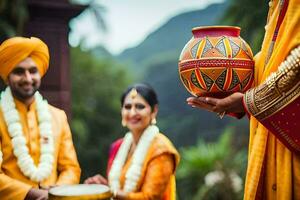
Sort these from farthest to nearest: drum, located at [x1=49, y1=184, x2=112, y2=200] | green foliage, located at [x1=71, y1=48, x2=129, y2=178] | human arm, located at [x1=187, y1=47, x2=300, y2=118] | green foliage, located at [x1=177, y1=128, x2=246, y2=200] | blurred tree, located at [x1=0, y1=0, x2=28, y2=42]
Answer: green foliage, located at [x1=71, y1=48, x2=129, y2=178]
green foliage, located at [x1=177, y1=128, x2=246, y2=200]
blurred tree, located at [x1=0, y1=0, x2=28, y2=42]
drum, located at [x1=49, y1=184, x2=112, y2=200]
human arm, located at [x1=187, y1=47, x2=300, y2=118]

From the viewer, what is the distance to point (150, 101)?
3607 mm

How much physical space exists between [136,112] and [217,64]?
171cm

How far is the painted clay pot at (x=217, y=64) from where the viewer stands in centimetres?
188

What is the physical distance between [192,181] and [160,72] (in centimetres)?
2191

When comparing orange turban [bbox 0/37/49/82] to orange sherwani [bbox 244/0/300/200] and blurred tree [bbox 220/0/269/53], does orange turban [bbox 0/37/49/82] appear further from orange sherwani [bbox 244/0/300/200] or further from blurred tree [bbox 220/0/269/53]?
blurred tree [bbox 220/0/269/53]

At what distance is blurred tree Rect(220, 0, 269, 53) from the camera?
9.70 m

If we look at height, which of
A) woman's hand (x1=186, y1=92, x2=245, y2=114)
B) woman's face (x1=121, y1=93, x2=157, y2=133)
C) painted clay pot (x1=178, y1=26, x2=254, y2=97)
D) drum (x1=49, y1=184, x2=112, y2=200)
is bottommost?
drum (x1=49, y1=184, x2=112, y2=200)

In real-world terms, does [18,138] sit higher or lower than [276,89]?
lower

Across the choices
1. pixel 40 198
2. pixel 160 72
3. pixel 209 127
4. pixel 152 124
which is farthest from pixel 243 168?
pixel 160 72

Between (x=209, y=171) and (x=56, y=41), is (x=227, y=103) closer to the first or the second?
(x=56, y=41)

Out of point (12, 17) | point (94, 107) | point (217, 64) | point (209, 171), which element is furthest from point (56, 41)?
point (94, 107)

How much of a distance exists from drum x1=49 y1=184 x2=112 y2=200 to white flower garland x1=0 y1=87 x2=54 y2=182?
0.68 ft

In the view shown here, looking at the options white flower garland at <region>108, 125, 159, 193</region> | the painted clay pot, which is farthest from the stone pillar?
the painted clay pot

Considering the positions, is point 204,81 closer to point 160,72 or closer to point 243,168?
point 243,168
